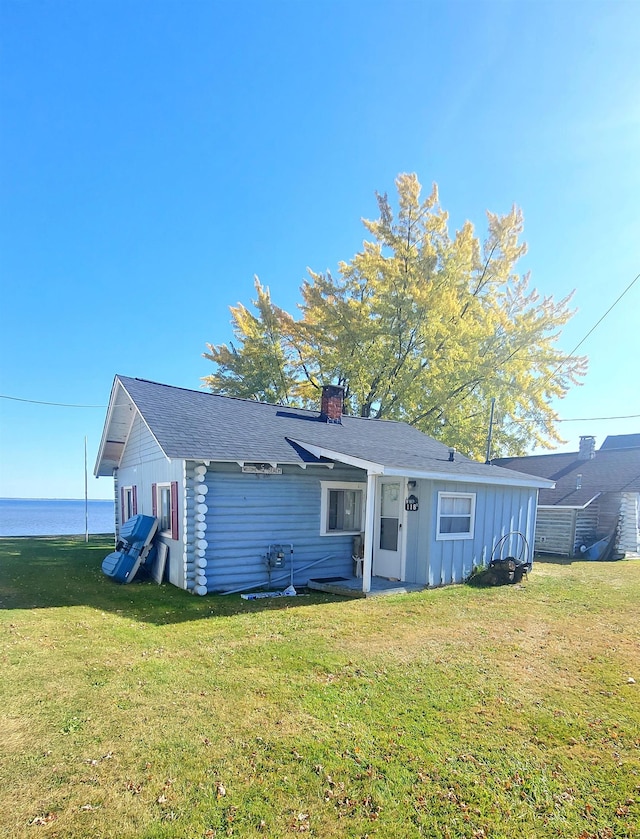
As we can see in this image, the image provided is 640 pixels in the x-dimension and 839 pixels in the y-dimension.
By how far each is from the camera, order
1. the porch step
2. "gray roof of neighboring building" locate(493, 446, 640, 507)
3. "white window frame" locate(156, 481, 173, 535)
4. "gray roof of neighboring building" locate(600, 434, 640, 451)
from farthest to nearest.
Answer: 1. "gray roof of neighboring building" locate(600, 434, 640, 451)
2. "gray roof of neighboring building" locate(493, 446, 640, 507)
3. "white window frame" locate(156, 481, 173, 535)
4. the porch step

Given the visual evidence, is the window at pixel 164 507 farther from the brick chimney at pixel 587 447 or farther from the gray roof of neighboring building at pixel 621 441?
the gray roof of neighboring building at pixel 621 441

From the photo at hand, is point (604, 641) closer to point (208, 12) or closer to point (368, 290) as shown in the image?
point (208, 12)

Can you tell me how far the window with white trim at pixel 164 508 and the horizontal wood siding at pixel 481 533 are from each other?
563cm

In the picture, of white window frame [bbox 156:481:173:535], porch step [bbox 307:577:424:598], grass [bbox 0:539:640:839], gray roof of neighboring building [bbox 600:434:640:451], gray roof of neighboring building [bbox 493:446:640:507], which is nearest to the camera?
grass [bbox 0:539:640:839]

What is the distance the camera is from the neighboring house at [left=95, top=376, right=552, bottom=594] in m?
8.43

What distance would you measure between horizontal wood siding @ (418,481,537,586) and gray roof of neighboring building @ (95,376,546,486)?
17.4 inches

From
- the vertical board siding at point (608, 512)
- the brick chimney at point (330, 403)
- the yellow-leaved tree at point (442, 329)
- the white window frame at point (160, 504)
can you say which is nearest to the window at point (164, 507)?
the white window frame at point (160, 504)

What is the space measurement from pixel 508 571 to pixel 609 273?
28.1ft

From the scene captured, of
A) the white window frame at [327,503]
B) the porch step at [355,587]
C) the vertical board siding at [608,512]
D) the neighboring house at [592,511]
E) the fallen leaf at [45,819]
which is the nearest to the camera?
the fallen leaf at [45,819]

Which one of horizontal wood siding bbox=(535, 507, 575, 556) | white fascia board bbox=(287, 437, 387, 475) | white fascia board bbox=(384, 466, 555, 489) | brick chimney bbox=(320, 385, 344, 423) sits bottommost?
horizontal wood siding bbox=(535, 507, 575, 556)

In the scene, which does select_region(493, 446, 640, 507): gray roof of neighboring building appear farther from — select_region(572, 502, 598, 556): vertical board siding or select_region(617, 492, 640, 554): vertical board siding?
select_region(572, 502, 598, 556): vertical board siding

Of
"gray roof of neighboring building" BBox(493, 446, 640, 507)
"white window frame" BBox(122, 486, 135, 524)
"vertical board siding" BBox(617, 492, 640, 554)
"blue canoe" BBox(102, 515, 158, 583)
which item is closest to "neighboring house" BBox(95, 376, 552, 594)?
"blue canoe" BBox(102, 515, 158, 583)

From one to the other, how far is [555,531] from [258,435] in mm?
13351

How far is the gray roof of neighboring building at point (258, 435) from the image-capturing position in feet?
28.4
